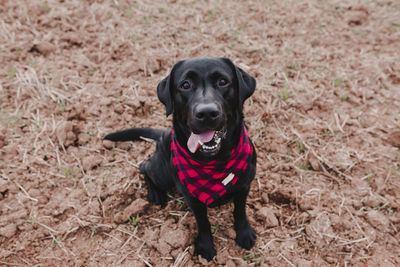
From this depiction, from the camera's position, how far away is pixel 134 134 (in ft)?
10.2

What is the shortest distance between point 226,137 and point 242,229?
2.90ft

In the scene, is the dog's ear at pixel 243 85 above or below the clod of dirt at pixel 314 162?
above

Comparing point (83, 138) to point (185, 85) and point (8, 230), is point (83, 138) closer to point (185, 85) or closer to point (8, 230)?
point (8, 230)

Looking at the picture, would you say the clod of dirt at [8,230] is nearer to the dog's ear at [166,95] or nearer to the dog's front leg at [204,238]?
the dog's front leg at [204,238]

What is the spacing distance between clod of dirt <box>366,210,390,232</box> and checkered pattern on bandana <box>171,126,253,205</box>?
50.9 inches

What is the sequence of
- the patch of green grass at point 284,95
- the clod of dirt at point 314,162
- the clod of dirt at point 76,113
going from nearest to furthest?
the clod of dirt at point 314,162 < the clod of dirt at point 76,113 < the patch of green grass at point 284,95

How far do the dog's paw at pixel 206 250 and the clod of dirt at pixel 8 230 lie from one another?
1.62 m

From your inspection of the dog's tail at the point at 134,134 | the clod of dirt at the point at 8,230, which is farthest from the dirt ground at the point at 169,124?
the dog's tail at the point at 134,134

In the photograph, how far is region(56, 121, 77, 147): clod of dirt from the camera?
3.29m

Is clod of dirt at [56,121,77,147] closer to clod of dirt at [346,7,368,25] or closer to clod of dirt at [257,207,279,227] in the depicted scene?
clod of dirt at [257,207,279,227]

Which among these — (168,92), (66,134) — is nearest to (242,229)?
(168,92)

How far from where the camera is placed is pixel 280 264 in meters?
2.42

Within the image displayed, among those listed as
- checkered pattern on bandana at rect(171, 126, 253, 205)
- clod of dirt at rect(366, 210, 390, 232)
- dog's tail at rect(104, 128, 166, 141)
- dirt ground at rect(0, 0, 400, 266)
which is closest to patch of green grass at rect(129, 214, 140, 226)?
dirt ground at rect(0, 0, 400, 266)

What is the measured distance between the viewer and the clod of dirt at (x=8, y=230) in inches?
101
